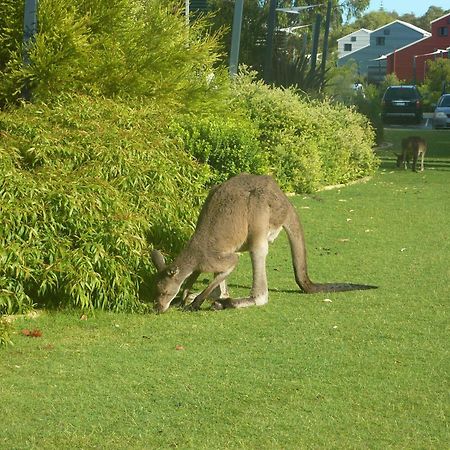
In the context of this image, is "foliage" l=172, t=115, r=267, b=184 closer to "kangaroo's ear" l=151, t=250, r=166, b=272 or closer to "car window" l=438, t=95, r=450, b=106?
"kangaroo's ear" l=151, t=250, r=166, b=272

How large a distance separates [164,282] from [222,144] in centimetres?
728

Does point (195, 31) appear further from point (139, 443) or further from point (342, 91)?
point (342, 91)

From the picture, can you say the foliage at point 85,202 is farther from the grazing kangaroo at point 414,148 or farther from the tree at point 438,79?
the tree at point 438,79

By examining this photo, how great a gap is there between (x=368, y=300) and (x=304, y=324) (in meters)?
1.23

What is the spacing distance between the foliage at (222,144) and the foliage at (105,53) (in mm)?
667

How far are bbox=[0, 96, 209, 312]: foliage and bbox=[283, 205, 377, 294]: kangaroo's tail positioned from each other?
1.02m

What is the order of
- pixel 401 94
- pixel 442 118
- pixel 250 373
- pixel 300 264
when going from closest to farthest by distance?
1. pixel 250 373
2. pixel 300 264
3. pixel 442 118
4. pixel 401 94

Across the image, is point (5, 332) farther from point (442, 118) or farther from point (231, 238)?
point (442, 118)

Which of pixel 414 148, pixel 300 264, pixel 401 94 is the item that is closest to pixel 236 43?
pixel 414 148

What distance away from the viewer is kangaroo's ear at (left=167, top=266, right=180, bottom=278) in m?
9.44

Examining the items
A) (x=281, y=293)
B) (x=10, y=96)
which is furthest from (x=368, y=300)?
(x=10, y=96)

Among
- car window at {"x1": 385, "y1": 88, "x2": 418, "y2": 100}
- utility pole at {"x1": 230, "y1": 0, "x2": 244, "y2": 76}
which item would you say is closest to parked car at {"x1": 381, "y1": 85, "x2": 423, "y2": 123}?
car window at {"x1": 385, "y1": 88, "x2": 418, "y2": 100}

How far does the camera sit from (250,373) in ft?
25.4

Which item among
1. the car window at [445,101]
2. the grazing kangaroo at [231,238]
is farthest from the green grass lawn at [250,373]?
the car window at [445,101]
